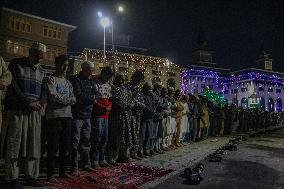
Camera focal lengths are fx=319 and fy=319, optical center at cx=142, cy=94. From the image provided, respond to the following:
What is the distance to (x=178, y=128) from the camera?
36.5ft

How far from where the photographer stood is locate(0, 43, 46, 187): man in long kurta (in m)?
4.41

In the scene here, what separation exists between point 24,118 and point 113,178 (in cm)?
178

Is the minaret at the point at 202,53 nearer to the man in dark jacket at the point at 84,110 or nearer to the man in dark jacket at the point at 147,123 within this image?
the man in dark jacket at the point at 147,123

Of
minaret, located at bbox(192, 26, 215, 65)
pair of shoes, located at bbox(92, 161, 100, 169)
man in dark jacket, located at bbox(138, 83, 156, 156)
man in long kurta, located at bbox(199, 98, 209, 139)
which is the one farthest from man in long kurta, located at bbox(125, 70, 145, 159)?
minaret, located at bbox(192, 26, 215, 65)

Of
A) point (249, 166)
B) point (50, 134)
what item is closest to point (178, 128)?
point (249, 166)

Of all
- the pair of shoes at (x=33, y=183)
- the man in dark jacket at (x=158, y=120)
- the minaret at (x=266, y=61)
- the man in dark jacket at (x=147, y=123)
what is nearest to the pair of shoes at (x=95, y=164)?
the pair of shoes at (x=33, y=183)

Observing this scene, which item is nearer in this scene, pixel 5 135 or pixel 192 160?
pixel 5 135

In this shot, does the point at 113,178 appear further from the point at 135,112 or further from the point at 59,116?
the point at 135,112

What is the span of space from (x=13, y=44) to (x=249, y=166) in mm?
30688

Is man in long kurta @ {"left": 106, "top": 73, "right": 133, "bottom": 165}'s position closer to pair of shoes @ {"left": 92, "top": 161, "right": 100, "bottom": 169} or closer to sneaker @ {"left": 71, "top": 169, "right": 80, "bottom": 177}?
pair of shoes @ {"left": 92, "top": 161, "right": 100, "bottom": 169}

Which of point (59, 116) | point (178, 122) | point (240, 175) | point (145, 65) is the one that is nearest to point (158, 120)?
point (178, 122)

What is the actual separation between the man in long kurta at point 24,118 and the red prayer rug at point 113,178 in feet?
1.49

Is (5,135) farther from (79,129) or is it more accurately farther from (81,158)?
(81,158)

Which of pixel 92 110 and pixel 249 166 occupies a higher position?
pixel 92 110
